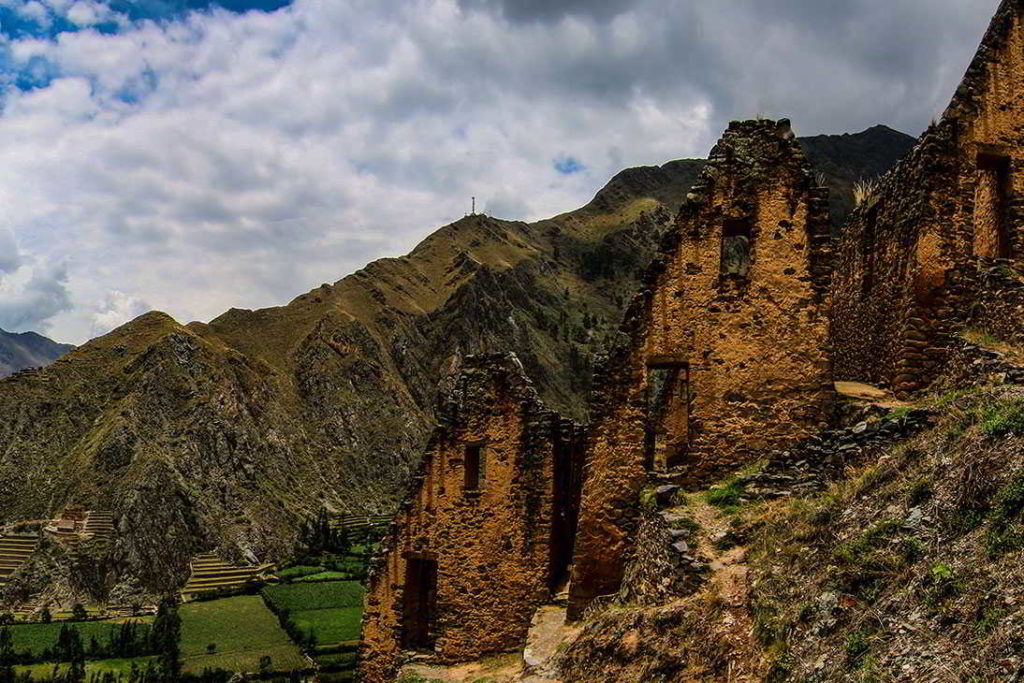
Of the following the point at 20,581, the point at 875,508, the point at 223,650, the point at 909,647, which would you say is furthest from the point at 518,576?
the point at 20,581

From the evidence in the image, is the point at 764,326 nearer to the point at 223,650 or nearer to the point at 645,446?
the point at 645,446

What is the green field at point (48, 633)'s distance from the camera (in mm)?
77188

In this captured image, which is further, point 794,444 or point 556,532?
point 556,532

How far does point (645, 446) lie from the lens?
48.9ft

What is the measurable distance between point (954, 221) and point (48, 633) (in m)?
92.8

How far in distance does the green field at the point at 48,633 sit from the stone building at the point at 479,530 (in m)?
70.9

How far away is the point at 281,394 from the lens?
468 ft

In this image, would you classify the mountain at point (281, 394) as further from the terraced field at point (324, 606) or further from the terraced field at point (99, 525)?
the terraced field at point (324, 606)

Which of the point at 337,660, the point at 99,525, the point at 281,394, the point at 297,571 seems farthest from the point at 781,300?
the point at 281,394

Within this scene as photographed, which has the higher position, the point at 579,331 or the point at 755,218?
the point at 579,331

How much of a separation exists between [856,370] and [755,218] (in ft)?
16.8

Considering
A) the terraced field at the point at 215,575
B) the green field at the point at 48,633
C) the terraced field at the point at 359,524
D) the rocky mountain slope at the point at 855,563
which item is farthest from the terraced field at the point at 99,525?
the rocky mountain slope at the point at 855,563

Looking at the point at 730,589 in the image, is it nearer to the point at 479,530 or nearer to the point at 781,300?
the point at 781,300

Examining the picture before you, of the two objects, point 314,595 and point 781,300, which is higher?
point 781,300
